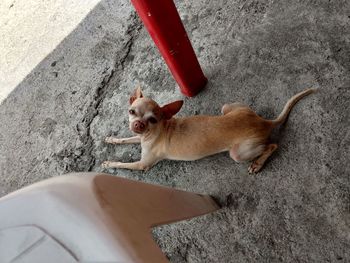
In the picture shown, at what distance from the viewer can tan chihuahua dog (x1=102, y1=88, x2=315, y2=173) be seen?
2318mm

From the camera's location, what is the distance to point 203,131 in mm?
2355

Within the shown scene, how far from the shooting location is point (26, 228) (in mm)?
1420

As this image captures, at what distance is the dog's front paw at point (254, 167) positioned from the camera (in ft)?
7.90

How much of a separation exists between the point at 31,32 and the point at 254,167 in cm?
262

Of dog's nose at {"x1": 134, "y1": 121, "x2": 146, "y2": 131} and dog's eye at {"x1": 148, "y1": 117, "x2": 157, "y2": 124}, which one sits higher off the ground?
dog's nose at {"x1": 134, "y1": 121, "x2": 146, "y2": 131}

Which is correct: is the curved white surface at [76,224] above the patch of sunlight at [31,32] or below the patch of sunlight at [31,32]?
above

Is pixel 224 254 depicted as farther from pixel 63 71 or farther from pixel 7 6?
pixel 7 6

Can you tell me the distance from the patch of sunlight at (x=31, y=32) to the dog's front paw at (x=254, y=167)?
2.17 metres

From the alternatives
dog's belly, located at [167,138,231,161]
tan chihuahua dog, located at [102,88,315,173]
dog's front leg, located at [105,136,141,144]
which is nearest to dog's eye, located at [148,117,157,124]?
tan chihuahua dog, located at [102,88,315,173]

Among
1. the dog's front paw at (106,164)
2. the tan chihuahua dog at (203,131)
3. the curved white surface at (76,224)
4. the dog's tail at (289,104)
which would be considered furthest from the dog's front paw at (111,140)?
the curved white surface at (76,224)

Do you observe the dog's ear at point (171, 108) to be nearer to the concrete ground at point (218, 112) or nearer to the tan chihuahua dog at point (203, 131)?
the tan chihuahua dog at point (203, 131)

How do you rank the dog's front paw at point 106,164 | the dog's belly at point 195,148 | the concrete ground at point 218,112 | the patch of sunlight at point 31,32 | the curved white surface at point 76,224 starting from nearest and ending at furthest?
1. the curved white surface at point 76,224
2. the concrete ground at point 218,112
3. the dog's belly at point 195,148
4. the dog's front paw at point 106,164
5. the patch of sunlight at point 31,32

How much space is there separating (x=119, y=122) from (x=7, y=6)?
2.22m

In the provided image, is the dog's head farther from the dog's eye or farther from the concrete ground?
the concrete ground
